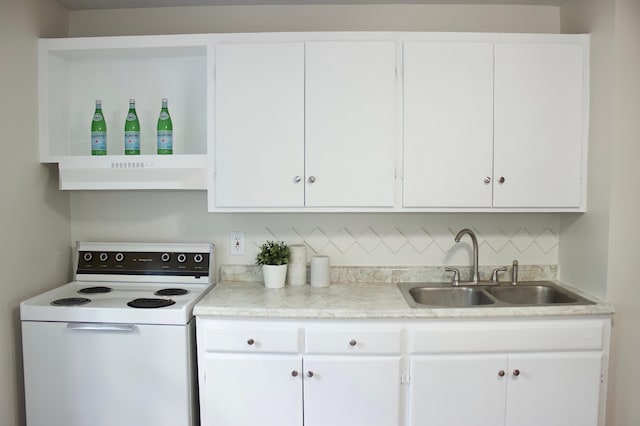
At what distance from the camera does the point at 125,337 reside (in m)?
1.87

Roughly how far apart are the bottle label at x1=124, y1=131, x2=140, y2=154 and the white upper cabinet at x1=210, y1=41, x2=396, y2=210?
47cm

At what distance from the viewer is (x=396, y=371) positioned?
186 centimetres

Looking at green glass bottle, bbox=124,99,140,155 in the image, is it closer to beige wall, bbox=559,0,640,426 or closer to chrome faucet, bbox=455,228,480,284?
chrome faucet, bbox=455,228,480,284

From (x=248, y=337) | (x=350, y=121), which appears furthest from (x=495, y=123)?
(x=248, y=337)

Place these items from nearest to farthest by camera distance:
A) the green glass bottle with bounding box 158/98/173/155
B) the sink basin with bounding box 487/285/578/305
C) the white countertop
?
the white countertop, the green glass bottle with bounding box 158/98/173/155, the sink basin with bounding box 487/285/578/305

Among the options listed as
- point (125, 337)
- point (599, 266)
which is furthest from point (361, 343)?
point (599, 266)

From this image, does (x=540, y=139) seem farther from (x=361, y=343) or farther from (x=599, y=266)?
(x=361, y=343)

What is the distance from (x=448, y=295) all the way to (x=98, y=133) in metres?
2.06

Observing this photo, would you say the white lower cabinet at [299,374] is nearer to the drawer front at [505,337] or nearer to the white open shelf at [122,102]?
the drawer front at [505,337]

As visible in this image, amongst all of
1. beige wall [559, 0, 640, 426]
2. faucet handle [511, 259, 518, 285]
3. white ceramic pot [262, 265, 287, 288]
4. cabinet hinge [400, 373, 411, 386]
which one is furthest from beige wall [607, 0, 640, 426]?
white ceramic pot [262, 265, 287, 288]

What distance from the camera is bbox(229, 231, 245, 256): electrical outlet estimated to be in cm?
240

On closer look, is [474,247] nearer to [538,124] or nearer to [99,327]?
[538,124]

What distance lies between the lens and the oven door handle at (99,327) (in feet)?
6.12

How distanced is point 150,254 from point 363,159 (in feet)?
4.21
